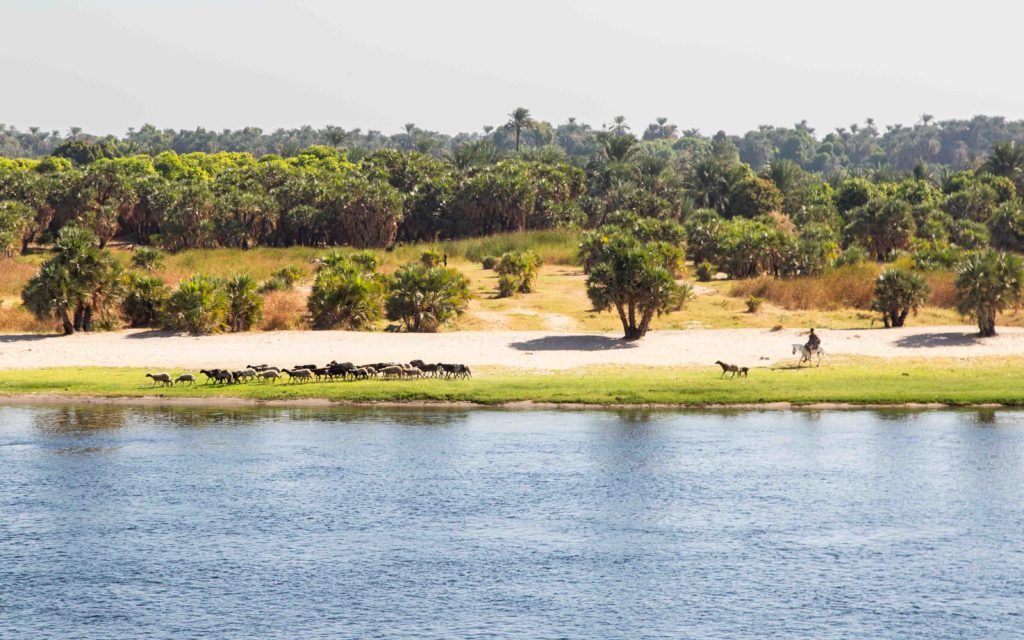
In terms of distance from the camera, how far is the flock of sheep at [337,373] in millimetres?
53372

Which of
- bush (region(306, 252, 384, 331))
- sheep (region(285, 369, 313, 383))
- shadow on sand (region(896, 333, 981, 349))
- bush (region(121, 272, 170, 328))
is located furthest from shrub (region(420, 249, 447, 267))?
shadow on sand (region(896, 333, 981, 349))

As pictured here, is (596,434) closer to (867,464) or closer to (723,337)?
(867,464)

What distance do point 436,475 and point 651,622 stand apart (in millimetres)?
13941

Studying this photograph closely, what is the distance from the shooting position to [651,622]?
2569cm

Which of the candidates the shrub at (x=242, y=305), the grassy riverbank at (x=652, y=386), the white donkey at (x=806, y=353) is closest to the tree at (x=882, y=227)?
the white donkey at (x=806, y=353)

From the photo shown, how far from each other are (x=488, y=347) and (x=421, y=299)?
21.4 ft

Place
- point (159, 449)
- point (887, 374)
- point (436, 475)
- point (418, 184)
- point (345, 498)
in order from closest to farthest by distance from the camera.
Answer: point (345, 498) < point (436, 475) < point (159, 449) < point (887, 374) < point (418, 184)

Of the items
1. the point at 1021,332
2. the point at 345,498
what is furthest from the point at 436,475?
the point at 1021,332

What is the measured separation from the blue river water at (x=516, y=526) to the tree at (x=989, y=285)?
12.5m

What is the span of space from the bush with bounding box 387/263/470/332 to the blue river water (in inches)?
666

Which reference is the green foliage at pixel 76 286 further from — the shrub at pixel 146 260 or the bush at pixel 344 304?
the shrub at pixel 146 260

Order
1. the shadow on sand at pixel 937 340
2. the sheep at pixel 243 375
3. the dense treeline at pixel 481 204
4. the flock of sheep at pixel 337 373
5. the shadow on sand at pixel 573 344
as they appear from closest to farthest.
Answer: the sheep at pixel 243 375 < the flock of sheep at pixel 337 373 < the shadow on sand at pixel 937 340 < the shadow on sand at pixel 573 344 < the dense treeline at pixel 481 204

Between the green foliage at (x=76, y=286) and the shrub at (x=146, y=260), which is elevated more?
the shrub at (x=146, y=260)

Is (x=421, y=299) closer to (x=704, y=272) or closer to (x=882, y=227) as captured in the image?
(x=704, y=272)
